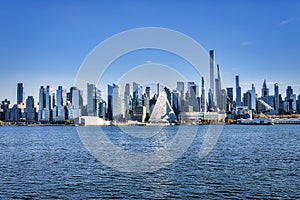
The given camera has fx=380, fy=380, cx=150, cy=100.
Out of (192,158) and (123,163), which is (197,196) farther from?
(192,158)

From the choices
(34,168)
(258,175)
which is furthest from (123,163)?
(258,175)

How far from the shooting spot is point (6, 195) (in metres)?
21.6

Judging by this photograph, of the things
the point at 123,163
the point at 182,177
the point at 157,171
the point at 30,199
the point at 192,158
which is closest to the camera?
the point at 30,199

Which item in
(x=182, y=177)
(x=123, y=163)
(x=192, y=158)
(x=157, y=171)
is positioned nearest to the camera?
(x=182, y=177)

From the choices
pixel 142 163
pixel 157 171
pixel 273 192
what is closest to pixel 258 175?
pixel 273 192

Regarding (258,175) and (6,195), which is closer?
(6,195)

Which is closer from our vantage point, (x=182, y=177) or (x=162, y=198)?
(x=162, y=198)

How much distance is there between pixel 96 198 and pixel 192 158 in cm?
1866

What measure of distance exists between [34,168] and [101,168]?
18.7 ft

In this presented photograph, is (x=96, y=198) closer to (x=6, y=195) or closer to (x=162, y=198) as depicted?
(x=162, y=198)

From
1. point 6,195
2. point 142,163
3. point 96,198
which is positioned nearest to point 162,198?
point 96,198

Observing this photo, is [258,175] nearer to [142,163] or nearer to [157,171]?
[157,171]

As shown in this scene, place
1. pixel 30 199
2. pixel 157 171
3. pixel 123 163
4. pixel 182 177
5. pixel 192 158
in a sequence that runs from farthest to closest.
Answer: pixel 192 158
pixel 123 163
pixel 157 171
pixel 182 177
pixel 30 199

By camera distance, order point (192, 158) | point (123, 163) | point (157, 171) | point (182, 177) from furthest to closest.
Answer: point (192, 158)
point (123, 163)
point (157, 171)
point (182, 177)
